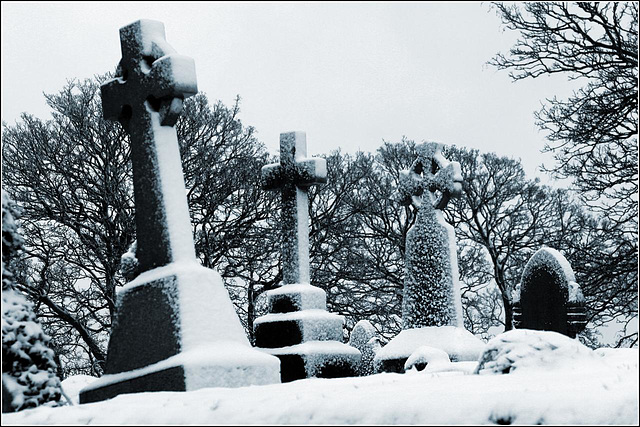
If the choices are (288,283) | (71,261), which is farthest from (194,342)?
(71,261)

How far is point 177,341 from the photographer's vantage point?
5.72 m

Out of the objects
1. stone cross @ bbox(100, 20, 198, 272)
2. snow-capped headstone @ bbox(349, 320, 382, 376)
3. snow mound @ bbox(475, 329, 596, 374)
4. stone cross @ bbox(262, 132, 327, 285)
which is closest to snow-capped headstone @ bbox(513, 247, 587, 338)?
stone cross @ bbox(262, 132, 327, 285)

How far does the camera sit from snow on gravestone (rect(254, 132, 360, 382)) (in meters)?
9.06

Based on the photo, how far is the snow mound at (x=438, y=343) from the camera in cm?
900

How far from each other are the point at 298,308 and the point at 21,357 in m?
5.23

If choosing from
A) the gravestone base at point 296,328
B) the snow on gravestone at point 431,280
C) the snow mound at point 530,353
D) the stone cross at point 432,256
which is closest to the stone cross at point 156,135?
the snow mound at point 530,353

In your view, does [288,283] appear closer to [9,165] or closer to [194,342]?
[194,342]

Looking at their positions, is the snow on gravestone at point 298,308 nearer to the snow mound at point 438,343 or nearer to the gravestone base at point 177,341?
the snow mound at point 438,343

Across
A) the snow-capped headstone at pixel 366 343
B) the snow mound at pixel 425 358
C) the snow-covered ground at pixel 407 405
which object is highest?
the snow-covered ground at pixel 407 405

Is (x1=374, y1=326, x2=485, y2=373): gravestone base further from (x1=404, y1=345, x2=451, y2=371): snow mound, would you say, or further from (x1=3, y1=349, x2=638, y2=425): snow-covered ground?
(x1=3, y1=349, x2=638, y2=425): snow-covered ground

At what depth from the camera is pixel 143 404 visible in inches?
158

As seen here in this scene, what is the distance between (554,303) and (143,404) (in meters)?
6.80

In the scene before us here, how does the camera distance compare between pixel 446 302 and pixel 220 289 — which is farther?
pixel 446 302

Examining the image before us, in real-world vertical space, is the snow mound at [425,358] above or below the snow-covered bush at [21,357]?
below
